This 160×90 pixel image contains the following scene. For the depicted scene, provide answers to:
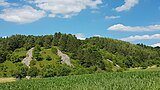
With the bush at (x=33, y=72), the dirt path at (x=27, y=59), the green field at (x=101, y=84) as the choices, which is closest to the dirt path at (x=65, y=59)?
the dirt path at (x=27, y=59)

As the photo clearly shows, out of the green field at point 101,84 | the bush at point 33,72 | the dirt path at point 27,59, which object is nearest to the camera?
the green field at point 101,84

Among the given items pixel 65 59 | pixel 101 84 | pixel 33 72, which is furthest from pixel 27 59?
pixel 101 84

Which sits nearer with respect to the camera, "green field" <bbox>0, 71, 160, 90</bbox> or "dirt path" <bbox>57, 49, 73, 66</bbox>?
"green field" <bbox>0, 71, 160, 90</bbox>

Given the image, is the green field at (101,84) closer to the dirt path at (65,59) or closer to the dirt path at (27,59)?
the dirt path at (65,59)

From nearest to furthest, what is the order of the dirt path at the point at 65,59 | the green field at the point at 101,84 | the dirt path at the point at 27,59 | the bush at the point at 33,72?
the green field at the point at 101,84
the bush at the point at 33,72
the dirt path at the point at 65,59
the dirt path at the point at 27,59

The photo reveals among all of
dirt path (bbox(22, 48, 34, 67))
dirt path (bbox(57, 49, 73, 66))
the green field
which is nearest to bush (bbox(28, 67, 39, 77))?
dirt path (bbox(22, 48, 34, 67))

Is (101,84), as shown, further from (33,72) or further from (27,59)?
(27,59)

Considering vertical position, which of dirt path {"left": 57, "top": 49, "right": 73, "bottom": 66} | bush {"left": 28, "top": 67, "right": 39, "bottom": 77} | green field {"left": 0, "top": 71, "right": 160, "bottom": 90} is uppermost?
green field {"left": 0, "top": 71, "right": 160, "bottom": 90}

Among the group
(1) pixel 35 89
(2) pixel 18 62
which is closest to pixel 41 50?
(2) pixel 18 62

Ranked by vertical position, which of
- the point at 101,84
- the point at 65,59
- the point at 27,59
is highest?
the point at 101,84

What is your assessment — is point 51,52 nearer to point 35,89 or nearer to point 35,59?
point 35,59

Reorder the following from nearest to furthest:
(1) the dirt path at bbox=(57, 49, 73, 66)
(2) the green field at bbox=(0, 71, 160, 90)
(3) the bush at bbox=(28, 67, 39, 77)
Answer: (2) the green field at bbox=(0, 71, 160, 90) < (3) the bush at bbox=(28, 67, 39, 77) < (1) the dirt path at bbox=(57, 49, 73, 66)

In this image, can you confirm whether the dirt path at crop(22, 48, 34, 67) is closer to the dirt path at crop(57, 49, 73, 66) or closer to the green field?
the dirt path at crop(57, 49, 73, 66)

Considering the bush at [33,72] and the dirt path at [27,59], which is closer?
the bush at [33,72]
